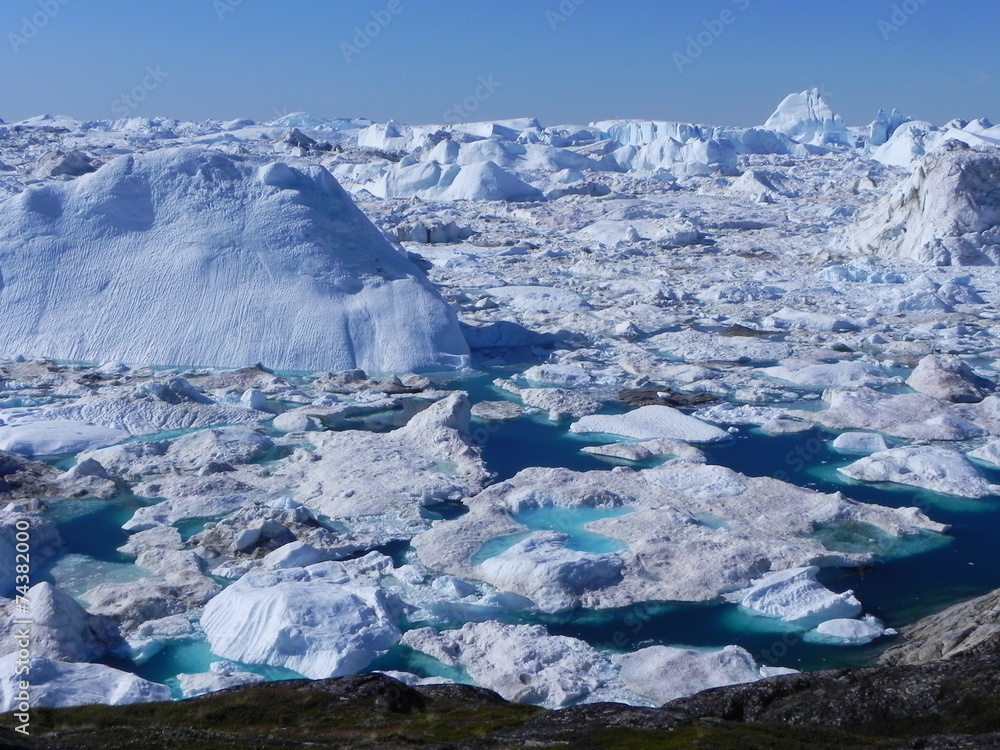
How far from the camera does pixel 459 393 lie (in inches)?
545

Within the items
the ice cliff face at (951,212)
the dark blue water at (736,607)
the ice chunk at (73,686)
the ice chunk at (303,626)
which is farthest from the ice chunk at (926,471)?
the ice cliff face at (951,212)

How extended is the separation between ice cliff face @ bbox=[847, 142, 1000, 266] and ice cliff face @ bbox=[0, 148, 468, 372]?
16.1 m

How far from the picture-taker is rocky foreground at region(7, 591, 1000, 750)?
5602mm

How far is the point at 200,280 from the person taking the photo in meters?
17.4

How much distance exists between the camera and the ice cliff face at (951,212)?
2700 centimetres

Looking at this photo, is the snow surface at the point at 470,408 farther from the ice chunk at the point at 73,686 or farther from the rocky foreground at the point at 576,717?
the rocky foreground at the point at 576,717

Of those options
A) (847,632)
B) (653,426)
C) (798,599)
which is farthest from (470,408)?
(847,632)

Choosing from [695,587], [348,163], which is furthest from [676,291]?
[348,163]

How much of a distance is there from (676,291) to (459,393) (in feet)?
38.2

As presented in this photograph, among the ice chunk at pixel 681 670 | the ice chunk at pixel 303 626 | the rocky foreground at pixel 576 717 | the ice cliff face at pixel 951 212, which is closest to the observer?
the rocky foreground at pixel 576 717

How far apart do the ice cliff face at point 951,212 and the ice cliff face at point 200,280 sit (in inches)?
633

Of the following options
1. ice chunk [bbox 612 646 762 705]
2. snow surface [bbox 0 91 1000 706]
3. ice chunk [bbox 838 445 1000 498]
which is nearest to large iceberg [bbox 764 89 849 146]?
snow surface [bbox 0 91 1000 706]

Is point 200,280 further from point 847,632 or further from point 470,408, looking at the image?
point 847,632

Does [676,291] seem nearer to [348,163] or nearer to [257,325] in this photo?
[257,325]
